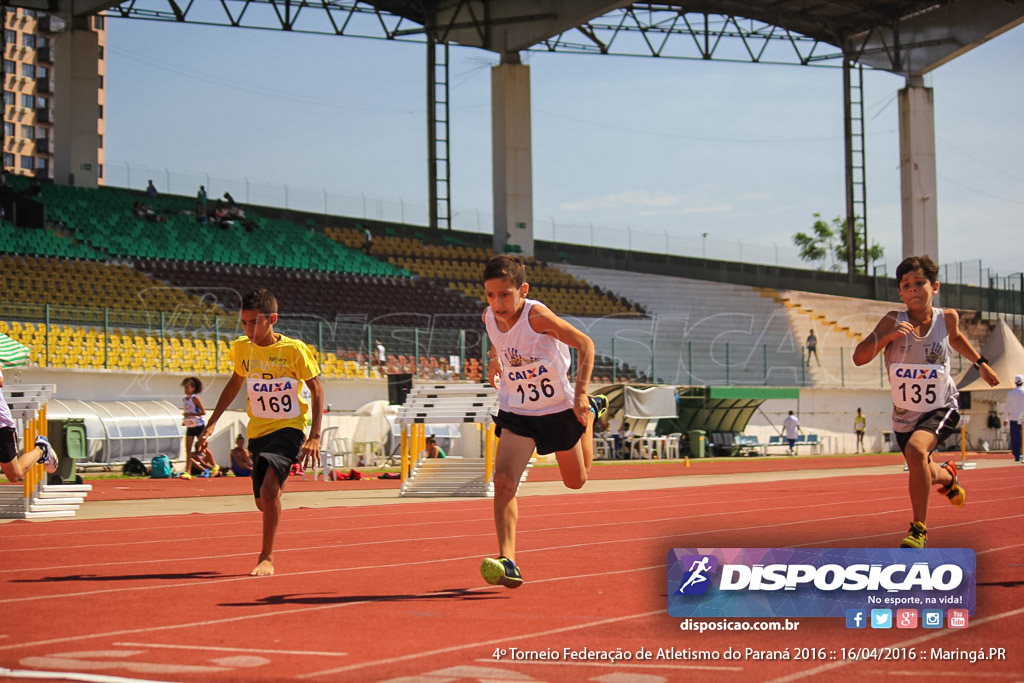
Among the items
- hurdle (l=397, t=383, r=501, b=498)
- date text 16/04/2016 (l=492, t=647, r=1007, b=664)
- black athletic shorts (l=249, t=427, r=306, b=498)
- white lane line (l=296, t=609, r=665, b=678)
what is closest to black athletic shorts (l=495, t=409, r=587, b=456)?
white lane line (l=296, t=609, r=665, b=678)

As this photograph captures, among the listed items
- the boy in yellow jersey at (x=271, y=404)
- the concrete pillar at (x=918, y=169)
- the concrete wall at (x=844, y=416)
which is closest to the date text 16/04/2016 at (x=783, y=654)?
the boy in yellow jersey at (x=271, y=404)

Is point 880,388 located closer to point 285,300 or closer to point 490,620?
point 285,300

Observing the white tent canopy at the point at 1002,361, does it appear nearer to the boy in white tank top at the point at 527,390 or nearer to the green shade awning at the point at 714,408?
the green shade awning at the point at 714,408

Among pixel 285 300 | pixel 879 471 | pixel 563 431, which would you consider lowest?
pixel 879 471

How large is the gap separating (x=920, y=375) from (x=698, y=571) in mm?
3726

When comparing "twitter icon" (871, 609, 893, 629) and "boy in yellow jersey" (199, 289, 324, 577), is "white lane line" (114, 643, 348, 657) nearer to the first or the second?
"twitter icon" (871, 609, 893, 629)

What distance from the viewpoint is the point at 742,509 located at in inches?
540

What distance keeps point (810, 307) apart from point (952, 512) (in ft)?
124

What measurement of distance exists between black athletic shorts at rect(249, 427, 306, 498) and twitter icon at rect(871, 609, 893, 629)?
158 inches

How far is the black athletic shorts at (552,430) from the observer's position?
6.99 m

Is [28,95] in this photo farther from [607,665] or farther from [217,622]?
[607,665]

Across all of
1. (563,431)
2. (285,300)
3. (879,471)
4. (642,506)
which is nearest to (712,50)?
(285,300)

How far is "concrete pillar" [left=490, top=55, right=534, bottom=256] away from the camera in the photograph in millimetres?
47156

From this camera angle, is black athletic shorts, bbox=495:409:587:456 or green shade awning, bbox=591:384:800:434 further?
green shade awning, bbox=591:384:800:434
